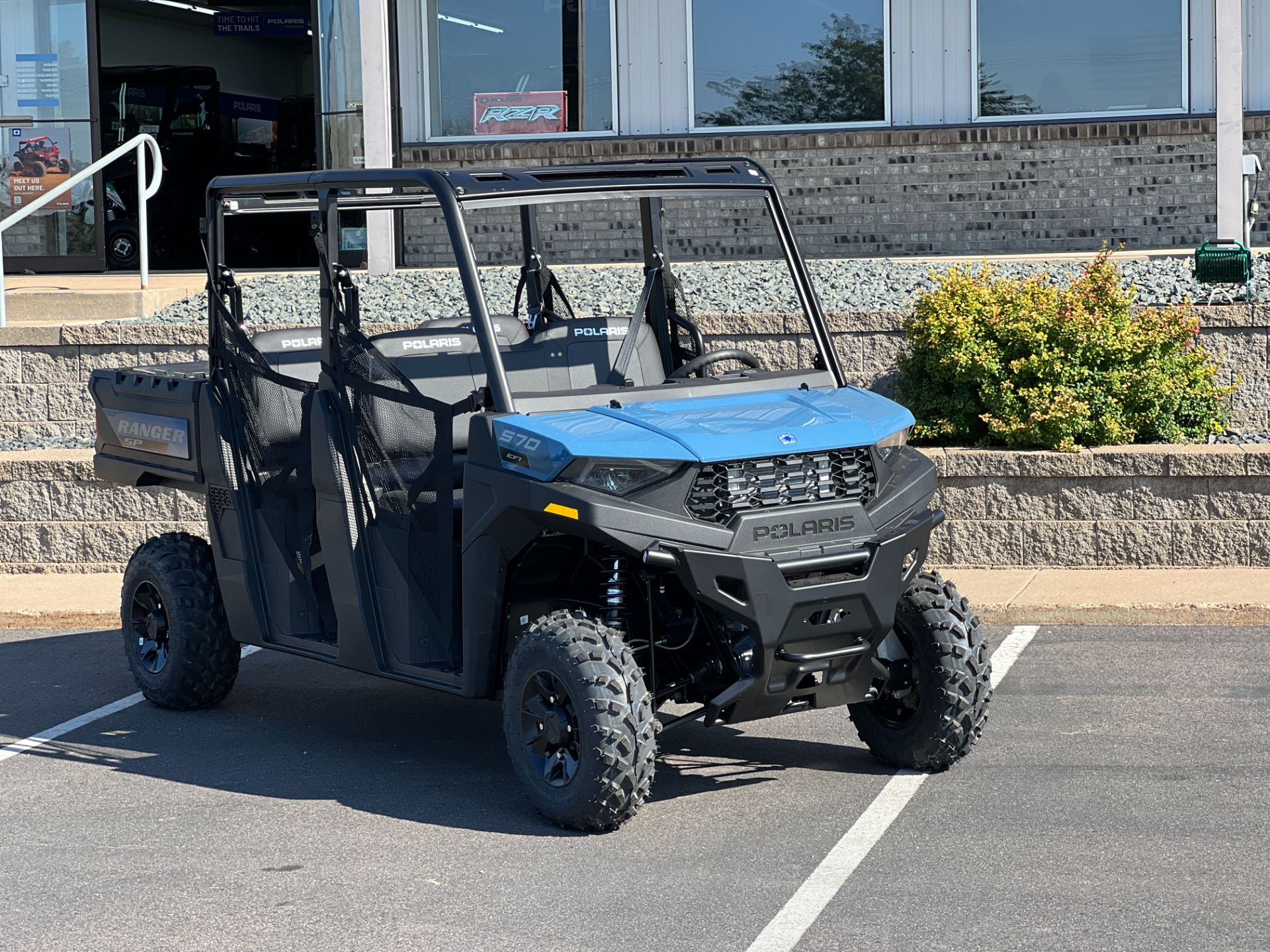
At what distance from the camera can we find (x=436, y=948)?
4641 millimetres

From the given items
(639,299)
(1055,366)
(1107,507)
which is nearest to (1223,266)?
(1055,366)

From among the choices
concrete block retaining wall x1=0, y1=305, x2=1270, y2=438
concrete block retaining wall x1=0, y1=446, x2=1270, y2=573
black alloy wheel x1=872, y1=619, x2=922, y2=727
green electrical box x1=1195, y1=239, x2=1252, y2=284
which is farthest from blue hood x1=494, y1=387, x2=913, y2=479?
green electrical box x1=1195, y1=239, x2=1252, y2=284

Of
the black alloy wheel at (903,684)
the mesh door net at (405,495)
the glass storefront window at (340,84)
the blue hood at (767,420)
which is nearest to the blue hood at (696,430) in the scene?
the blue hood at (767,420)

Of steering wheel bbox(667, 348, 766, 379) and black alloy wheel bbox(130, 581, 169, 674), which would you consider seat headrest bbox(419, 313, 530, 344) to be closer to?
steering wheel bbox(667, 348, 766, 379)

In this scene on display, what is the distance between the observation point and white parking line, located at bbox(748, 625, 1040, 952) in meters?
4.66

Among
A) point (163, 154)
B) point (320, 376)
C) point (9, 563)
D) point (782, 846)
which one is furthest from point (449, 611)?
point (163, 154)

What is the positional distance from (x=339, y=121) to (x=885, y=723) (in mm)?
11854

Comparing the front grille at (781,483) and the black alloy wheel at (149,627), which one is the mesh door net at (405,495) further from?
the black alloy wheel at (149,627)

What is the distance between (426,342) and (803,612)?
2195 millimetres

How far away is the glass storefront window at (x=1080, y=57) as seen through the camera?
16.2m

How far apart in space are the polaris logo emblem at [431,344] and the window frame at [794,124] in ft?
33.9

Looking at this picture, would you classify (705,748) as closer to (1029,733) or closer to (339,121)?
(1029,733)

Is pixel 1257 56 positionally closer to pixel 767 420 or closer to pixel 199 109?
pixel 767 420

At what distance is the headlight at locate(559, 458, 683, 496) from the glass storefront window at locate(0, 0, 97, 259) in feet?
42.0
